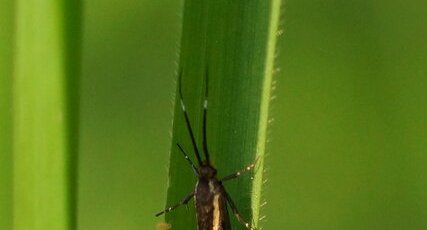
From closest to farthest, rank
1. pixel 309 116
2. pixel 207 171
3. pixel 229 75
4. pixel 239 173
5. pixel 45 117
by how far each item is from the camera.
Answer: pixel 45 117, pixel 229 75, pixel 239 173, pixel 207 171, pixel 309 116

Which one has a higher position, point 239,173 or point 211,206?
point 239,173

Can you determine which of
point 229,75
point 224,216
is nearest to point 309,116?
point 224,216

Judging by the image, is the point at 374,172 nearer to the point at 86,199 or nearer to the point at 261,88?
the point at 86,199

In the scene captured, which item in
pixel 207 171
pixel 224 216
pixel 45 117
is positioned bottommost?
pixel 224 216

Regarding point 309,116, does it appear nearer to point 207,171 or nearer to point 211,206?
point 211,206

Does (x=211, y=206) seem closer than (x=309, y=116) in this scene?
Yes

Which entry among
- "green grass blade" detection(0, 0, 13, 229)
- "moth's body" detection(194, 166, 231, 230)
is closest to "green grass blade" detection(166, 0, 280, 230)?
"green grass blade" detection(0, 0, 13, 229)

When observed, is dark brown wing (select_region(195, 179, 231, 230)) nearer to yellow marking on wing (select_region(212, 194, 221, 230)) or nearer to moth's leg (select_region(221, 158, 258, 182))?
yellow marking on wing (select_region(212, 194, 221, 230))

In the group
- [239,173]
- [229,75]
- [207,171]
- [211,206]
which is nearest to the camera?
[229,75]

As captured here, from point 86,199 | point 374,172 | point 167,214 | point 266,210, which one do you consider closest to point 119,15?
point 86,199
